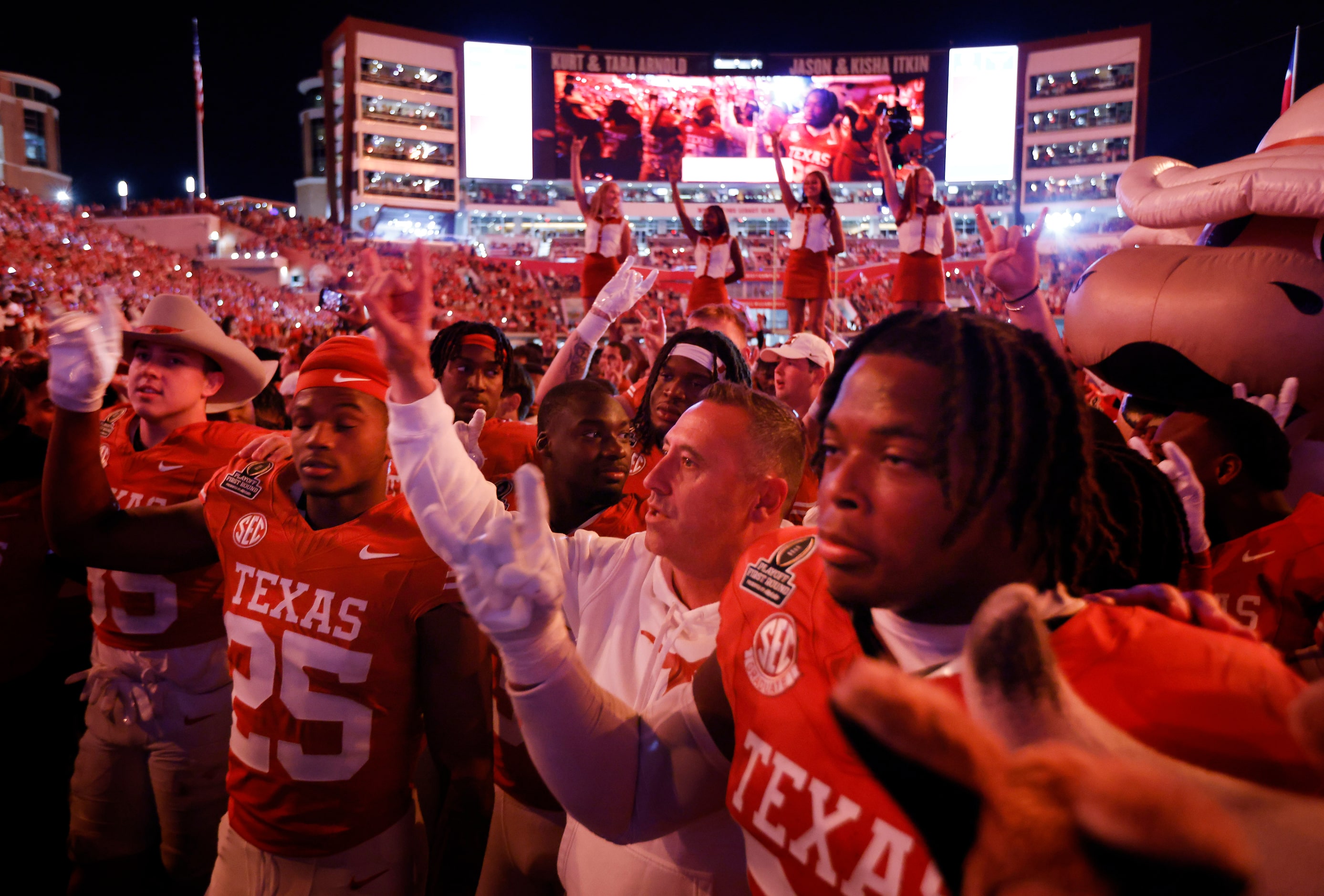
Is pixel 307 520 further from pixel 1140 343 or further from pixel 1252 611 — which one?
pixel 1140 343

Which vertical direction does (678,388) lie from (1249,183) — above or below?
below

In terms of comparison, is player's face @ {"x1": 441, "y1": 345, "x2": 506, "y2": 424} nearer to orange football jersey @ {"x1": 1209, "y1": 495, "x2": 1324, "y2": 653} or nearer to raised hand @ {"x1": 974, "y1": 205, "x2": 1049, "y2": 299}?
raised hand @ {"x1": 974, "y1": 205, "x2": 1049, "y2": 299}

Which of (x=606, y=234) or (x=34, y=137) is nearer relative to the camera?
(x=606, y=234)

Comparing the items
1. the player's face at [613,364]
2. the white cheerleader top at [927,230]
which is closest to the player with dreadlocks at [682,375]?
the player's face at [613,364]

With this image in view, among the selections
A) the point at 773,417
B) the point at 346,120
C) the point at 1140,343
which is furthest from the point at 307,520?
the point at 346,120

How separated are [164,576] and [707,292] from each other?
23.2 ft

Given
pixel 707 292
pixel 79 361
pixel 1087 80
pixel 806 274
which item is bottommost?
pixel 79 361

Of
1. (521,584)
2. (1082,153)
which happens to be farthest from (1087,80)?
(521,584)

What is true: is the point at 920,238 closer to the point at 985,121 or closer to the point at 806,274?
the point at 806,274

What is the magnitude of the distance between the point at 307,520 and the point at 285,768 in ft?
2.28

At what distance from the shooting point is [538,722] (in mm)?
1247

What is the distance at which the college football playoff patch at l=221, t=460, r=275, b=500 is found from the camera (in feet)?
8.13

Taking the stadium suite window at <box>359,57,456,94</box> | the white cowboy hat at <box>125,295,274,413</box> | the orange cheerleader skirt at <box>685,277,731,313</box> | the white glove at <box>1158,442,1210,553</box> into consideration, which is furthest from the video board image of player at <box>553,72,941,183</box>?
the white glove at <box>1158,442,1210,553</box>

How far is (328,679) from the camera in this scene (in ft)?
7.07
